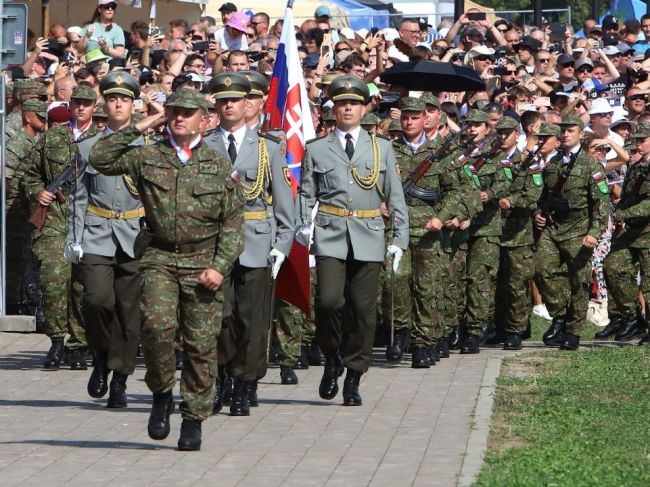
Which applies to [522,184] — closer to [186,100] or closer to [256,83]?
[256,83]

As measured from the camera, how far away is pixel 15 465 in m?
9.11

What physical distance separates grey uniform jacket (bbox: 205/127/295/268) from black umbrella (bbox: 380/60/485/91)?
708 cm

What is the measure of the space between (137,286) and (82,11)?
42.9 ft

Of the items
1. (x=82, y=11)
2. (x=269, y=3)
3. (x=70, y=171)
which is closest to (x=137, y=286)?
(x=70, y=171)

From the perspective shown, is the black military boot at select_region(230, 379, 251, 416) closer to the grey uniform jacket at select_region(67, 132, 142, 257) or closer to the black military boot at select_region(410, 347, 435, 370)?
the grey uniform jacket at select_region(67, 132, 142, 257)

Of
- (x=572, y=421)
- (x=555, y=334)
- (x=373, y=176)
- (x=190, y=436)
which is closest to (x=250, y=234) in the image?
(x=373, y=176)

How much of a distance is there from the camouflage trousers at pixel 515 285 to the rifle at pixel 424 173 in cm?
214

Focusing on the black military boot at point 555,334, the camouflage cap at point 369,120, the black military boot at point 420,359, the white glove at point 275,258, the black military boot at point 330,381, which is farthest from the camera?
the black military boot at point 555,334

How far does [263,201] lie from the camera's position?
37.2ft

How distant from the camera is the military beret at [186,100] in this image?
9477 mm

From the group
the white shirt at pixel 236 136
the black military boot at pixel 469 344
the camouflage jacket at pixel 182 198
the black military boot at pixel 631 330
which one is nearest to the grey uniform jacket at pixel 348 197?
the white shirt at pixel 236 136

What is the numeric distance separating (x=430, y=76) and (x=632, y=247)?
341 centimetres

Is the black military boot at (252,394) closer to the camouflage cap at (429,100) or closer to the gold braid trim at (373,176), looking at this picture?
the gold braid trim at (373,176)

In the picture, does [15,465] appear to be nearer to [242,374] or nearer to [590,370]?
[242,374]
